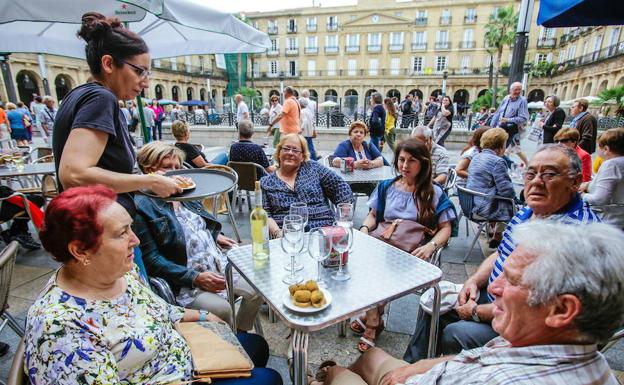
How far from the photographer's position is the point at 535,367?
0.83m

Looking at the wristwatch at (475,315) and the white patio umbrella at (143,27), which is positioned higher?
the white patio umbrella at (143,27)

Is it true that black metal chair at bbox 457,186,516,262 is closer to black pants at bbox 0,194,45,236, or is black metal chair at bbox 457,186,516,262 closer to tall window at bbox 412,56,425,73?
black pants at bbox 0,194,45,236

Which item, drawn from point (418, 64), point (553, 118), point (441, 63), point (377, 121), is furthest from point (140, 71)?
point (441, 63)

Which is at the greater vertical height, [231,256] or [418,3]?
[418,3]

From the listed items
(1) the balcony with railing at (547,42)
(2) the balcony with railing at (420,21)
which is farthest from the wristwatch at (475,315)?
(1) the balcony with railing at (547,42)

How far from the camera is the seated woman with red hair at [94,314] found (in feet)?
3.09

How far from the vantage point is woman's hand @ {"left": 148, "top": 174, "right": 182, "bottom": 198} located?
1.53 meters

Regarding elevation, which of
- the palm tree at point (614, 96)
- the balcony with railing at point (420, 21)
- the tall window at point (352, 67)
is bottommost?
the palm tree at point (614, 96)

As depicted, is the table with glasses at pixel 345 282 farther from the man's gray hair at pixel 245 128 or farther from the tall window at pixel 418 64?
the tall window at pixel 418 64

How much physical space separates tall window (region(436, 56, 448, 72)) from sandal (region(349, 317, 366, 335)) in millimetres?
41879

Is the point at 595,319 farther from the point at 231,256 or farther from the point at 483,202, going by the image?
the point at 483,202

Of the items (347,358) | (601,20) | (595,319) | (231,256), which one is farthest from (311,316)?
(601,20)

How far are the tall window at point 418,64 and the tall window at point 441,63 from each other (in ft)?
5.48

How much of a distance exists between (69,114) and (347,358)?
210 cm
